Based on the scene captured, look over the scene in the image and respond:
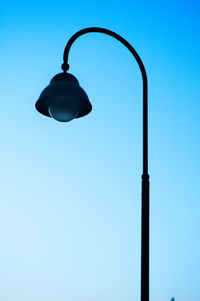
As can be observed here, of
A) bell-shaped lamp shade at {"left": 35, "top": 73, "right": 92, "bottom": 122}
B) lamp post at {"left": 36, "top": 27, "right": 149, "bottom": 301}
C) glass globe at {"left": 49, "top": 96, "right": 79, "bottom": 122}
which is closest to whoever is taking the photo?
lamp post at {"left": 36, "top": 27, "right": 149, "bottom": 301}

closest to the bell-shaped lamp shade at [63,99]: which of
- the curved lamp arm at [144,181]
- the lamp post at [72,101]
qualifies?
the lamp post at [72,101]

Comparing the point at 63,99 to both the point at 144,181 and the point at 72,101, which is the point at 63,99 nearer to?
the point at 72,101

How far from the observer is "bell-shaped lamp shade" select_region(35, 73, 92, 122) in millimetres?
4699

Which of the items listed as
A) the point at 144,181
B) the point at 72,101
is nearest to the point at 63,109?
the point at 72,101

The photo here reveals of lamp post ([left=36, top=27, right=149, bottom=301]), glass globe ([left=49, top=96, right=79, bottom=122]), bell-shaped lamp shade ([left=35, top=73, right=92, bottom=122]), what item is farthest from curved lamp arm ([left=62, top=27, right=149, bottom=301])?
glass globe ([left=49, top=96, right=79, bottom=122])

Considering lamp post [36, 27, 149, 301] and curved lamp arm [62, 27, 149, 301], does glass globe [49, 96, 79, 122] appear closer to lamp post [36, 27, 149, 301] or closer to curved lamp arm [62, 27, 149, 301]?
lamp post [36, 27, 149, 301]

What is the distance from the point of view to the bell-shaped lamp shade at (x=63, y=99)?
4699 mm

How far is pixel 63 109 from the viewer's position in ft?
16.3

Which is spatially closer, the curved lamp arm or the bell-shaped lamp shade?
the curved lamp arm

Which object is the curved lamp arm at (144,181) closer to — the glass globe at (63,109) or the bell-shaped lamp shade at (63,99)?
the bell-shaped lamp shade at (63,99)

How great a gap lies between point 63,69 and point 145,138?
6.27ft

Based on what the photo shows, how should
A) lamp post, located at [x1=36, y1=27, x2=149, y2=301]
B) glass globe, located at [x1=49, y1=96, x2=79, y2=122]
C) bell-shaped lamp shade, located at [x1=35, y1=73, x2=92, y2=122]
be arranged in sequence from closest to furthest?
lamp post, located at [x1=36, y1=27, x2=149, y2=301] < bell-shaped lamp shade, located at [x1=35, y1=73, x2=92, y2=122] < glass globe, located at [x1=49, y1=96, x2=79, y2=122]

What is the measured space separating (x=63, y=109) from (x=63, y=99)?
0.62ft

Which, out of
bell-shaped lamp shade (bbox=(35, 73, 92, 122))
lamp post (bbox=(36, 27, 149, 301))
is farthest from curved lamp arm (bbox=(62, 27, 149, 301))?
bell-shaped lamp shade (bbox=(35, 73, 92, 122))
